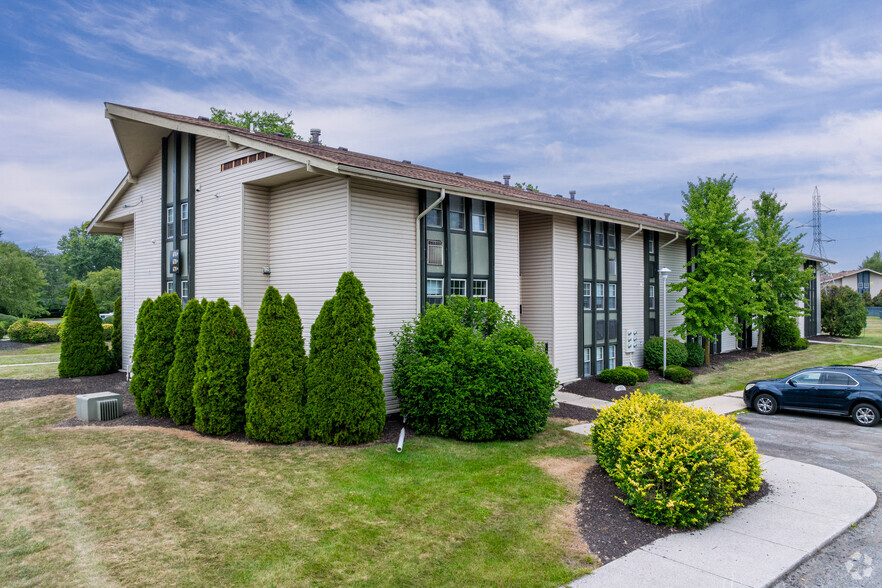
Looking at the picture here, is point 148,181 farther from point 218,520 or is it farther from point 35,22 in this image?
point 218,520

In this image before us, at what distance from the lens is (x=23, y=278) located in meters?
39.1

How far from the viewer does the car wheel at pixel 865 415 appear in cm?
1180

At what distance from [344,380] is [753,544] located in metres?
6.73

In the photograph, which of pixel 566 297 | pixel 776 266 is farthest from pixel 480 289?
pixel 776 266

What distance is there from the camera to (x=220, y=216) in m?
13.6

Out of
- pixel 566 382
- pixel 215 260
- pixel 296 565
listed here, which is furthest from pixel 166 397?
pixel 566 382

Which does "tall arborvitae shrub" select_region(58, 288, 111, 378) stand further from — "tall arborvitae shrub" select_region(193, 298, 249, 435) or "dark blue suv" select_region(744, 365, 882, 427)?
"dark blue suv" select_region(744, 365, 882, 427)

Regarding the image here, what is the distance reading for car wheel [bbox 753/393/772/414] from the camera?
13.3 metres

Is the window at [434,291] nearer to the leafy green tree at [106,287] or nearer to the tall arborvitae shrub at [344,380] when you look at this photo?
the tall arborvitae shrub at [344,380]

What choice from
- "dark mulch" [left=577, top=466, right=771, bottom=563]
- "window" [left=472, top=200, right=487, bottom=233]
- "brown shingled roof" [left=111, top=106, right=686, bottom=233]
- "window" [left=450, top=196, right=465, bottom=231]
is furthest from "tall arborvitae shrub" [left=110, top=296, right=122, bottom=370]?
"dark mulch" [left=577, top=466, right=771, bottom=563]

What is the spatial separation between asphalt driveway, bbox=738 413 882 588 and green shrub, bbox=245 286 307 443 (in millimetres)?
7830

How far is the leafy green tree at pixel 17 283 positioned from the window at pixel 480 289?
42.0 meters

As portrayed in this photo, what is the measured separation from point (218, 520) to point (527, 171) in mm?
37103

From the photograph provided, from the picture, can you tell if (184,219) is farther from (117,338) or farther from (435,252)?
(435,252)
